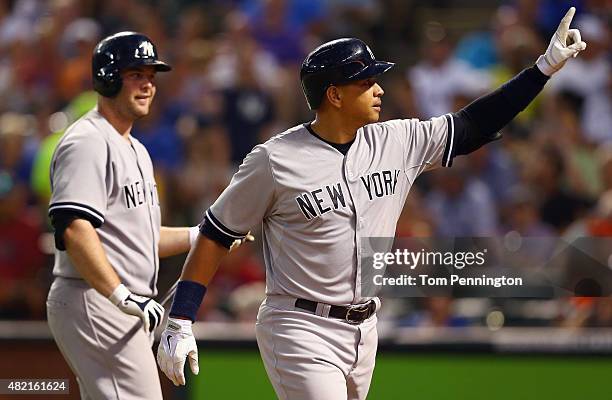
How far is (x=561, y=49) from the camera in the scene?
447cm

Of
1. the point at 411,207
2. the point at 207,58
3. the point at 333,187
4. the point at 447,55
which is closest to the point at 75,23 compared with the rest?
the point at 207,58

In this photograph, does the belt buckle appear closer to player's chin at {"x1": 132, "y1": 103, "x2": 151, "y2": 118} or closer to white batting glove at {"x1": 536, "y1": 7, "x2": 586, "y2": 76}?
white batting glove at {"x1": 536, "y1": 7, "x2": 586, "y2": 76}

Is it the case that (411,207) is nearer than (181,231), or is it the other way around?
(181,231)

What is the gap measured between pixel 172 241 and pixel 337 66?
1370 millimetres

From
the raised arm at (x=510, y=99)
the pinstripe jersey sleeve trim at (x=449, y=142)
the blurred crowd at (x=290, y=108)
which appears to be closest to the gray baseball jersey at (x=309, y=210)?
the pinstripe jersey sleeve trim at (x=449, y=142)

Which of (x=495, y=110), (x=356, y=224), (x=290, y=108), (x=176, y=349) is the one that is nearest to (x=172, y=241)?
(x=176, y=349)

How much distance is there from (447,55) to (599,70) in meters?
1.26

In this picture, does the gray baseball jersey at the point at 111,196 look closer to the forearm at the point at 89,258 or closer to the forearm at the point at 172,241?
the forearm at the point at 89,258

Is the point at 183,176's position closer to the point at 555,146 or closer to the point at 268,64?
the point at 268,64

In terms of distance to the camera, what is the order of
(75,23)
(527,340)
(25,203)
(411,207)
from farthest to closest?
(75,23) < (25,203) < (411,207) < (527,340)

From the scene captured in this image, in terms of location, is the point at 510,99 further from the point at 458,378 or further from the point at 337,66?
the point at 458,378

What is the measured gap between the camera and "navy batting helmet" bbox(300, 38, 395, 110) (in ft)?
14.5

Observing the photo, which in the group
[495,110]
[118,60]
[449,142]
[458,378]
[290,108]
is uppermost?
[118,60]

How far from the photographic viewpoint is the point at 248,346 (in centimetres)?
646
